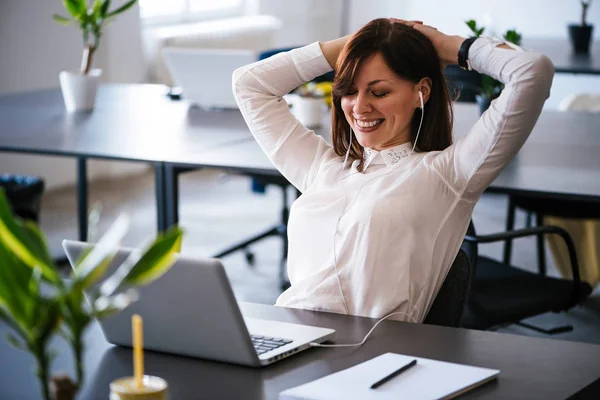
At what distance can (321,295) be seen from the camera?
6.12 feet

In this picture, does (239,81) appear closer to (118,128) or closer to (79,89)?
(118,128)

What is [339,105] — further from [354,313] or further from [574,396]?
[574,396]

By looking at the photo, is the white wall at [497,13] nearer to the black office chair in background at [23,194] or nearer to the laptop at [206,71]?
the laptop at [206,71]

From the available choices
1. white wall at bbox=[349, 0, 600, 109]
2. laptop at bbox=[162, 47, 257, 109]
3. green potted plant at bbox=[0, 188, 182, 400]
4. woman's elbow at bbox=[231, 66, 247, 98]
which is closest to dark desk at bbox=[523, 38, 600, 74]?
white wall at bbox=[349, 0, 600, 109]

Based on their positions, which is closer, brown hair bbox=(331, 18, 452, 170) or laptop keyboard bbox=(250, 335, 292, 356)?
laptop keyboard bbox=(250, 335, 292, 356)

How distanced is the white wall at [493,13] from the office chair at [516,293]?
207 inches

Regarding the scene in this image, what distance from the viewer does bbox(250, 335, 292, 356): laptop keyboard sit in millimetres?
1467

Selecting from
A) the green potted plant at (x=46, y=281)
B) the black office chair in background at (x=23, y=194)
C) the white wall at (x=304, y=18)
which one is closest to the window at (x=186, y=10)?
the white wall at (x=304, y=18)

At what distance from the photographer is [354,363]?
1.44 m

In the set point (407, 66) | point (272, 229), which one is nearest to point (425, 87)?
point (407, 66)

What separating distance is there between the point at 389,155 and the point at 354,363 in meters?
0.63

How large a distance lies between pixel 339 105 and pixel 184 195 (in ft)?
12.8

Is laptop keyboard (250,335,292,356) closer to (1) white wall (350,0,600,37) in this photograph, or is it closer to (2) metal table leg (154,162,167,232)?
(2) metal table leg (154,162,167,232)

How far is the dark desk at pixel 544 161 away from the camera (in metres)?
2.50
